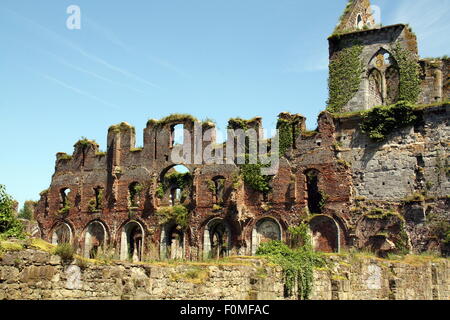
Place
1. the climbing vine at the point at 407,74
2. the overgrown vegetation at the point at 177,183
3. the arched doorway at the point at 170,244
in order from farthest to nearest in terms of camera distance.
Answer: the overgrown vegetation at the point at 177,183 < the arched doorway at the point at 170,244 < the climbing vine at the point at 407,74

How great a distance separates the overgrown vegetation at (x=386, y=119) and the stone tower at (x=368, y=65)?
88.3 inches

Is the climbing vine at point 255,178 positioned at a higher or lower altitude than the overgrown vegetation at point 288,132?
lower

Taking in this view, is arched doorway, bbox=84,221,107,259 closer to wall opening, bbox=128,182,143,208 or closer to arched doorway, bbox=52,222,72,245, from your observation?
arched doorway, bbox=52,222,72,245

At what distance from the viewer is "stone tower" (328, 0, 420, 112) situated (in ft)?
103

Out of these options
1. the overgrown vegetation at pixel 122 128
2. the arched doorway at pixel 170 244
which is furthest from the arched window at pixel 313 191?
the overgrown vegetation at pixel 122 128

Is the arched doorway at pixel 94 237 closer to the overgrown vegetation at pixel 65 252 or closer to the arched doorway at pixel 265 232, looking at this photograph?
the arched doorway at pixel 265 232

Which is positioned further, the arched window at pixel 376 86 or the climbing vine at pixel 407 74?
the arched window at pixel 376 86

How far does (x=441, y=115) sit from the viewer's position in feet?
91.8

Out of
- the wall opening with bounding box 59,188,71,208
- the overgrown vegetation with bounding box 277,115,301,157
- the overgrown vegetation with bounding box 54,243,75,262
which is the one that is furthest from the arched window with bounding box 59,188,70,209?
the overgrown vegetation with bounding box 54,243,75,262

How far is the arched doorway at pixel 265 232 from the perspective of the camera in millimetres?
29984

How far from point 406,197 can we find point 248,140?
8278mm
